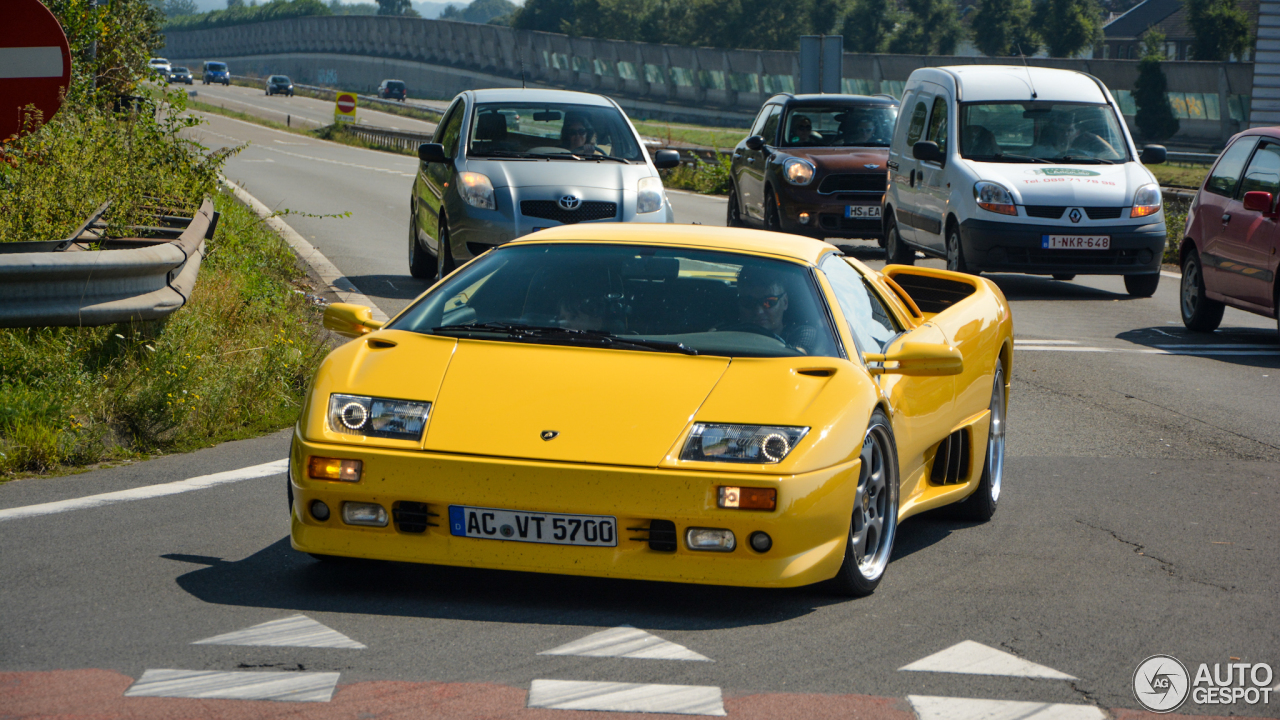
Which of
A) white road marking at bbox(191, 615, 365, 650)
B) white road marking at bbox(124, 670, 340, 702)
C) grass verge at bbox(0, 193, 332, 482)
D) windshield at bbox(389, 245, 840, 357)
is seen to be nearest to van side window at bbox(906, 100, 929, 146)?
grass verge at bbox(0, 193, 332, 482)

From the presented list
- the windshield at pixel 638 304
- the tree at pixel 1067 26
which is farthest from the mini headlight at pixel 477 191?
the tree at pixel 1067 26

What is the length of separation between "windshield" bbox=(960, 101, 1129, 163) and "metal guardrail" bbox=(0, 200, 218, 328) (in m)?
10.00

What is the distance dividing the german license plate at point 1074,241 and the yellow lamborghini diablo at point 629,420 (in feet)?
33.1

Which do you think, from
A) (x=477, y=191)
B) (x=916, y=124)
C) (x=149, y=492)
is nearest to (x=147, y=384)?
(x=149, y=492)

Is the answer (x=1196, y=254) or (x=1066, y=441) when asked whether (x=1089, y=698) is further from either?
(x=1196, y=254)

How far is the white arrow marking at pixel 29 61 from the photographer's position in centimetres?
784

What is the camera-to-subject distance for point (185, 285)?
8469mm

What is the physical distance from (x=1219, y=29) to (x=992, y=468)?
281 ft

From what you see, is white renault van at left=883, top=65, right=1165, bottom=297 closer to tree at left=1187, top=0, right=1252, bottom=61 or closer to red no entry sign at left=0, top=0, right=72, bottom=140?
red no entry sign at left=0, top=0, right=72, bottom=140

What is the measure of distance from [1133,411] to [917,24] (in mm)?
104614

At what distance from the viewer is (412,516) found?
16.2 ft

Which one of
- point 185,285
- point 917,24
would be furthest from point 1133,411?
point 917,24

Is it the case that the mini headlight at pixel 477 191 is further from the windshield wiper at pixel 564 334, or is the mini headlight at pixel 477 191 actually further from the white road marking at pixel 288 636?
the white road marking at pixel 288 636

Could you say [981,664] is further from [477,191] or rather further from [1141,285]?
[1141,285]
